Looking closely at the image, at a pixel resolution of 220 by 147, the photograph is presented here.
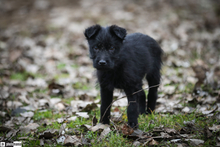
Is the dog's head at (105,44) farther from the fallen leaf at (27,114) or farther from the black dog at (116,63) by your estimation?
the fallen leaf at (27,114)

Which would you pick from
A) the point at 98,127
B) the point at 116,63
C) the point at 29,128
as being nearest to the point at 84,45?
the point at 116,63

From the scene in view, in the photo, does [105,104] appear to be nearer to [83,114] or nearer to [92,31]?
[83,114]

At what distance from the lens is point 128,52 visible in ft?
13.5

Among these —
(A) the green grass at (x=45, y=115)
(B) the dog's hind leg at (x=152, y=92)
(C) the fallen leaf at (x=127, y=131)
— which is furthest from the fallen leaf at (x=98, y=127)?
(B) the dog's hind leg at (x=152, y=92)

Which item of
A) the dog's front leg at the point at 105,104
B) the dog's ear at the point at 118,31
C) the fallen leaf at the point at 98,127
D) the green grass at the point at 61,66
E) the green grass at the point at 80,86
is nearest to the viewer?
the fallen leaf at the point at 98,127

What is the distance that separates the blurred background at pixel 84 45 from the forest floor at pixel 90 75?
1.2 inches

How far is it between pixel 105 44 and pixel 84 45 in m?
5.91

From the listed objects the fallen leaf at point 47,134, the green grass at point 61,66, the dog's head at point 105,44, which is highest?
the dog's head at point 105,44

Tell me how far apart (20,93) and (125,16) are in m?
8.92

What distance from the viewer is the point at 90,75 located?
714 cm

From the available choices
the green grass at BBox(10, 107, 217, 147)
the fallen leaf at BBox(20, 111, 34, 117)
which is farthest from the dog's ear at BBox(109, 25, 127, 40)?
the fallen leaf at BBox(20, 111, 34, 117)

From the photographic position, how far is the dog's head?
3682 millimetres

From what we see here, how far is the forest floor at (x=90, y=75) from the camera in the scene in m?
3.60

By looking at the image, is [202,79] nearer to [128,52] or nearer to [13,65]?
[128,52]
